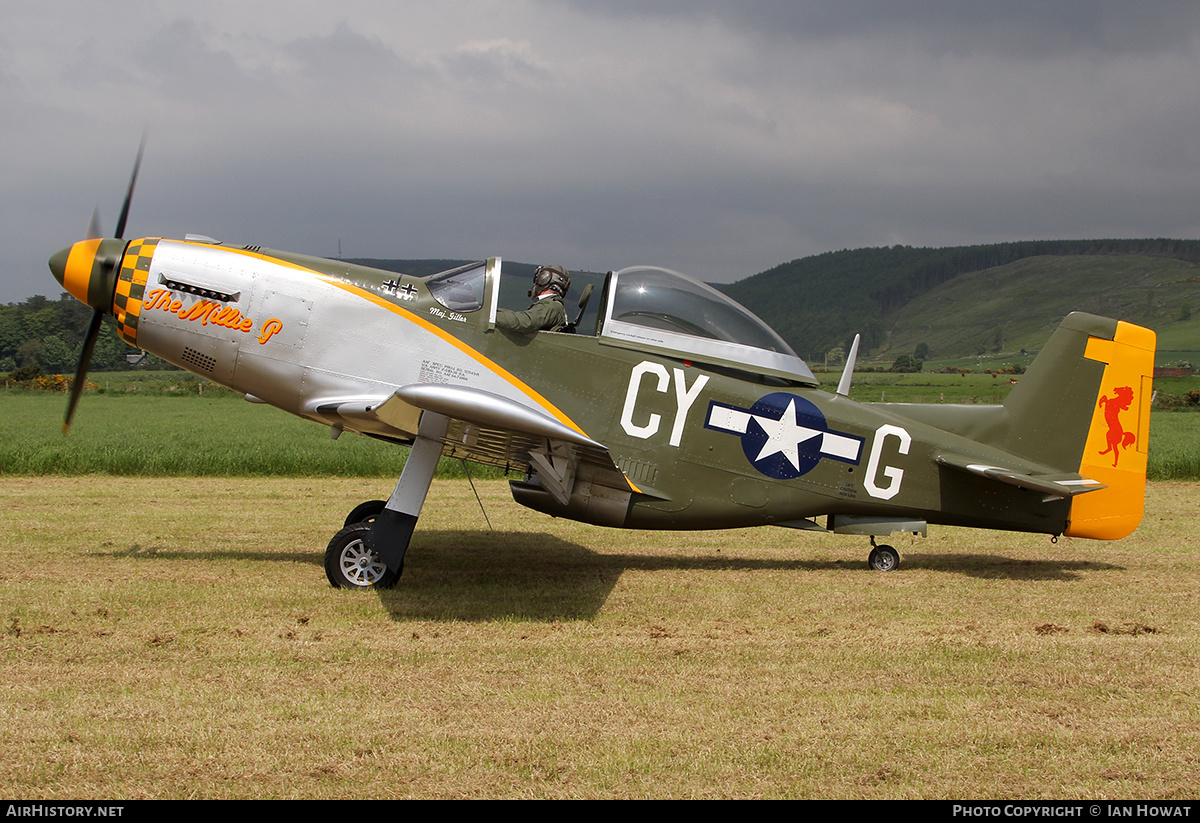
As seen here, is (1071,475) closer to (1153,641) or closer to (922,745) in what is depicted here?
(1153,641)

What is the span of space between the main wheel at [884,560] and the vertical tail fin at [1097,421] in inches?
55.7

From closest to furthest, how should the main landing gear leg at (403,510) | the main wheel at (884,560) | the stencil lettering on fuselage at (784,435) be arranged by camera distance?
the main landing gear leg at (403,510), the stencil lettering on fuselage at (784,435), the main wheel at (884,560)

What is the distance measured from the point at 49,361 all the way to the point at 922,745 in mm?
79740

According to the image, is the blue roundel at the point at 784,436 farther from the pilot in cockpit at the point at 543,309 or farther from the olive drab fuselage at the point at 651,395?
the pilot in cockpit at the point at 543,309

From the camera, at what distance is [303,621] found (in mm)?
5855

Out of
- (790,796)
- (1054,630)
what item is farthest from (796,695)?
(1054,630)

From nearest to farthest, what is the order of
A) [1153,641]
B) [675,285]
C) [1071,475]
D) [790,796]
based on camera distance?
[790,796] → [1153,641] → [675,285] → [1071,475]

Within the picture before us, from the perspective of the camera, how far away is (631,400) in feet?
23.1

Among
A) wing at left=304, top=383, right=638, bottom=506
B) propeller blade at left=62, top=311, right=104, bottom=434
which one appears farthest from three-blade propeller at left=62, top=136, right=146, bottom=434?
wing at left=304, top=383, right=638, bottom=506

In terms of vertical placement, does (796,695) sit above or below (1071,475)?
below

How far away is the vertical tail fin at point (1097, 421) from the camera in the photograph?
7.92 m

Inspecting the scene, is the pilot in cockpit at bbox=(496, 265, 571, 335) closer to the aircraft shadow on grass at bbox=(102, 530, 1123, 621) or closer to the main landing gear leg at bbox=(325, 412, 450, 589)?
the main landing gear leg at bbox=(325, 412, 450, 589)

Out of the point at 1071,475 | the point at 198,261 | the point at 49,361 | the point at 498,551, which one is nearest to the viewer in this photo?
the point at 198,261

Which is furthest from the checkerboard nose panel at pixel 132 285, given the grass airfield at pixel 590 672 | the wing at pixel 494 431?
the grass airfield at pixel 590 672
